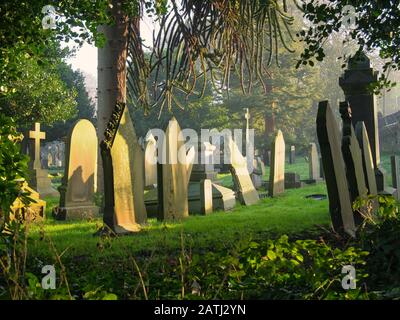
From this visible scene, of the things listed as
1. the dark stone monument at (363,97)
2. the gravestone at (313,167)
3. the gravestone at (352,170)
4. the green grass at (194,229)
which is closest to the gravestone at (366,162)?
the green grass at (194,229)

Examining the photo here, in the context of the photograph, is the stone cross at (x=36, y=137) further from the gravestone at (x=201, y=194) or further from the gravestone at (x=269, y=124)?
the gravestone at (x=269, y=124)

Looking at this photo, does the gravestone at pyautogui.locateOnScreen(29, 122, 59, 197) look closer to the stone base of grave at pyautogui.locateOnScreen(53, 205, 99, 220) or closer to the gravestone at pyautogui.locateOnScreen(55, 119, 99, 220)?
the gravestone at pyautogui.locateOnScreen(55, 119, 99, 220)

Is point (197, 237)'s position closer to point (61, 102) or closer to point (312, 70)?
point (61, 102)

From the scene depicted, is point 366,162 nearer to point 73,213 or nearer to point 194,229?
point 194,229

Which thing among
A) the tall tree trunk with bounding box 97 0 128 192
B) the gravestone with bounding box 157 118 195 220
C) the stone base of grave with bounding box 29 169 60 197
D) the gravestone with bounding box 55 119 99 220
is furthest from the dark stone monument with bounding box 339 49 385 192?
the stone base of grave with bounding box 29 169 60 197

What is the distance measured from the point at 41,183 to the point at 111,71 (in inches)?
319

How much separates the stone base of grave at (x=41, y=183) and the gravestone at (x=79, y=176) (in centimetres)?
654

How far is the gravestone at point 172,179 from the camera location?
9.48m

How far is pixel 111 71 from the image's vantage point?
10.3 m

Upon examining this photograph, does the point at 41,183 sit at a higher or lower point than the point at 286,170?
lower

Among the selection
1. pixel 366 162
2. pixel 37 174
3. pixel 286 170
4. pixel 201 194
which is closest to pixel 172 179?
pixel 201 194

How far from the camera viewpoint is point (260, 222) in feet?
28.8
